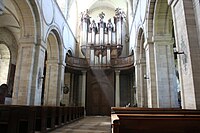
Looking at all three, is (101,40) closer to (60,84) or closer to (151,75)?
(60,84)

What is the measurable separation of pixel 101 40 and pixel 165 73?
10602 millimetres

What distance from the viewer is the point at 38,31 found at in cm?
905

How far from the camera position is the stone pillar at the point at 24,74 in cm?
801

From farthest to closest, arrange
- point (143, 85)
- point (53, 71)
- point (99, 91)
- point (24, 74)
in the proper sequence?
point (99, 91) < point (53, 71) < point (143, 85) < point (24, 74)

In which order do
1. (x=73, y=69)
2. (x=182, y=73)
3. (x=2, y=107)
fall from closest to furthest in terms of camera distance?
(x=2, y=107) < (x=182, y=73) < (x=73, y=69)

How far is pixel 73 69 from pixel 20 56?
23.9 ft

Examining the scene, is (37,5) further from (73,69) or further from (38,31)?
(73,69)

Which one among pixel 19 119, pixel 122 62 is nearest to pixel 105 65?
pixel 122 62

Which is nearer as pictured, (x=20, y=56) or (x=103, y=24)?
(x=20, y=56)

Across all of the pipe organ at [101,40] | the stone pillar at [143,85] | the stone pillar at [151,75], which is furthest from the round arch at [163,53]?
the pipe organ at [101,40]

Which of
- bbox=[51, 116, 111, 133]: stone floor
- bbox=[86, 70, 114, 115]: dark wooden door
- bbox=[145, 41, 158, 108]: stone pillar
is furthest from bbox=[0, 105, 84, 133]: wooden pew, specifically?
bbox=[86, 70, 114, 115]: dark wooden door

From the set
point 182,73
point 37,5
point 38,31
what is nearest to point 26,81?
point 38,31

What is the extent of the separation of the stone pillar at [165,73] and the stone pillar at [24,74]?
5.87 metres

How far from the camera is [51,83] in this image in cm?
1220
